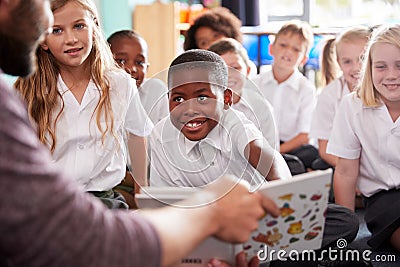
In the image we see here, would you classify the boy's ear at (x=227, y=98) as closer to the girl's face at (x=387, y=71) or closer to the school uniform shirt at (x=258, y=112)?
the school uniform shirt at (x=258, y=112)

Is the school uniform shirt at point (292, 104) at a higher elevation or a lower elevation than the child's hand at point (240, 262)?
lower

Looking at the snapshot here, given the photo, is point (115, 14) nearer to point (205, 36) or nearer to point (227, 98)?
point (205, 36)

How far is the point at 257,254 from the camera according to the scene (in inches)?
43.0

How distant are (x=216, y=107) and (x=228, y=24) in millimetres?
1494

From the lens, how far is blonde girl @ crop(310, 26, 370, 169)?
7.80ft

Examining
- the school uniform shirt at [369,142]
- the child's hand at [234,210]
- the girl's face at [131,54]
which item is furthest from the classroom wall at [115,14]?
the child's hand at [234,210]

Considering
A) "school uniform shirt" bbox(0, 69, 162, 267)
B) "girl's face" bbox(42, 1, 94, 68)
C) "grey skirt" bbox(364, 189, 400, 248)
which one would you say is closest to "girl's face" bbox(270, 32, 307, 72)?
"grey skirt" bbox(364, 189, 400, 248)

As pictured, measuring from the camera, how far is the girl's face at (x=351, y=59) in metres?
2.36

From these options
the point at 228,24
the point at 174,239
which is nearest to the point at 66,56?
the point at 174,239

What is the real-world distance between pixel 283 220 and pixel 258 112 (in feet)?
3.63

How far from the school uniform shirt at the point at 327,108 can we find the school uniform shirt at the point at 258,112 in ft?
0.90

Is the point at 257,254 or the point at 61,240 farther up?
the point at 61,240

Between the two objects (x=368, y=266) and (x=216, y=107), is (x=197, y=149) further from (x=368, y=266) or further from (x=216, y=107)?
(x=368, y=266)

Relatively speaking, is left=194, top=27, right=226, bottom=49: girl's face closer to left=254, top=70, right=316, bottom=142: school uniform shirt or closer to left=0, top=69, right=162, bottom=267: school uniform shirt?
left=254, top=70, right=316, bottom=142: school uniform shirt
